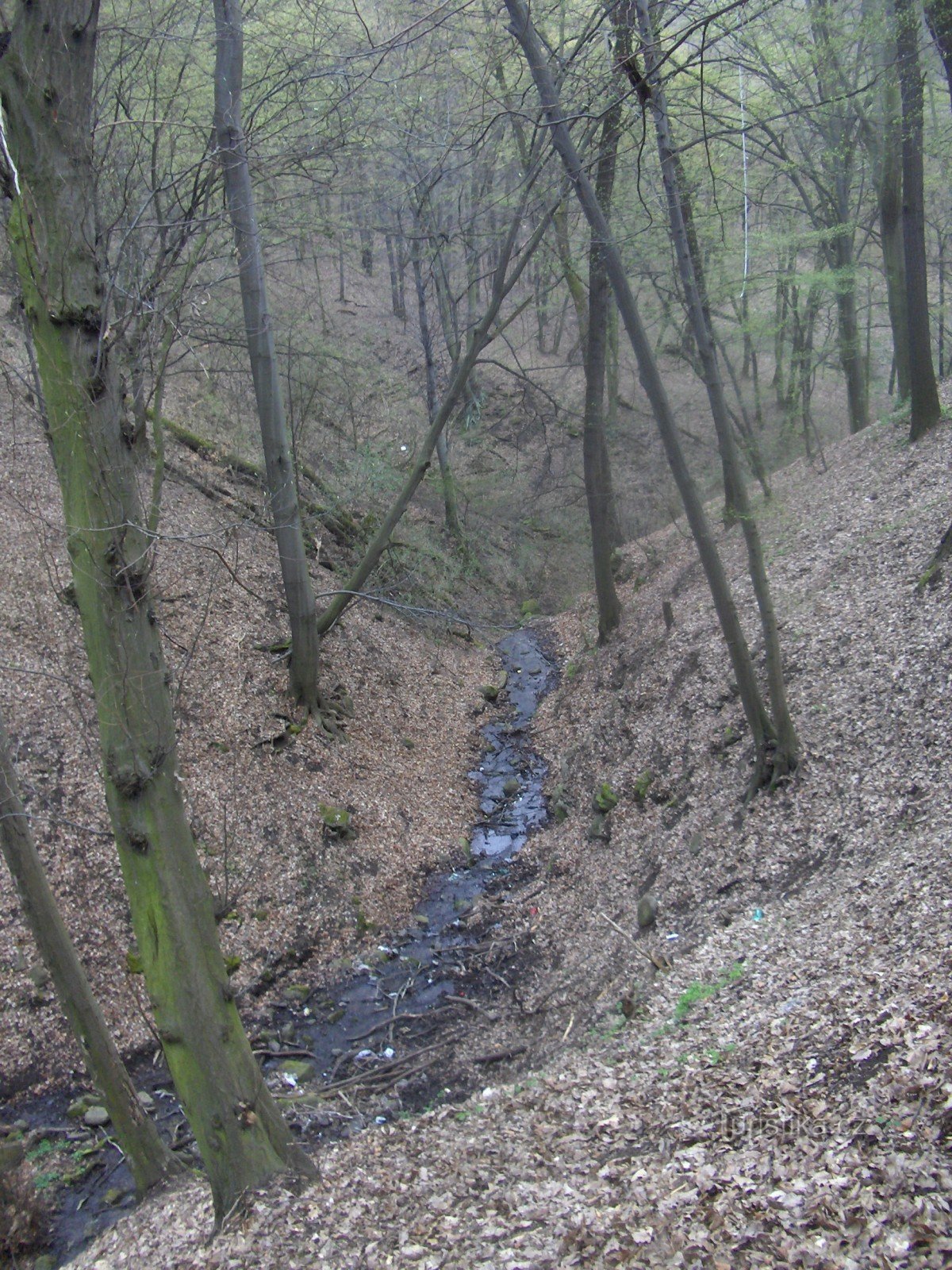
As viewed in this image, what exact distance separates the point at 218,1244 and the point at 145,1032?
3687mm

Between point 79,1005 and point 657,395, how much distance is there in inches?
277

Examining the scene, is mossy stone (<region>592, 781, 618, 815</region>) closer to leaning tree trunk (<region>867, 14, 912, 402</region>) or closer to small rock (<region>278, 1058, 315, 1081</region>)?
small rock (<region>278, 1058, 315, 1081</region>)

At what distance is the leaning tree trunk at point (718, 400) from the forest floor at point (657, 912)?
348mm

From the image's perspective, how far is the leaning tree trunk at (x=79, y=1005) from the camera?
5980 millimetres

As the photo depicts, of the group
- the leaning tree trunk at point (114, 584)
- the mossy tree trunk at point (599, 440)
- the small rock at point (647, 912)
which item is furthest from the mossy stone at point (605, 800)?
the leaning tree trunk at point (114, 584)

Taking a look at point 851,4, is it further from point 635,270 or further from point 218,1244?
point 218,1244

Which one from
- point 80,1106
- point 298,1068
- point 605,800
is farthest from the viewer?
point 605,800

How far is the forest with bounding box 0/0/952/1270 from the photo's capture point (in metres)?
4.27

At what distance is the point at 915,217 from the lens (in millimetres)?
11711

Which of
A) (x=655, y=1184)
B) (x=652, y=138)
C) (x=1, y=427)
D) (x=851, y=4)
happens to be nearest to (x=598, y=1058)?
(x=655, y=1184)

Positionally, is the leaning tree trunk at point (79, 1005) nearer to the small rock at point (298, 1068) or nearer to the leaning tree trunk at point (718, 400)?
the small rock at point (298, 1068)

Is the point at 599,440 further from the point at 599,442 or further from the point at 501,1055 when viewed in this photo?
the point at 501,1055

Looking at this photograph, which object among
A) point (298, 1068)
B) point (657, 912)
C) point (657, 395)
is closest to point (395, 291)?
point (657, 395)

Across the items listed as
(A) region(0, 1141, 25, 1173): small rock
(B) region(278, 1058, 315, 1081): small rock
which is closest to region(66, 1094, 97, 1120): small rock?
(A) region(0, 1141, 25, 1173): small rock
